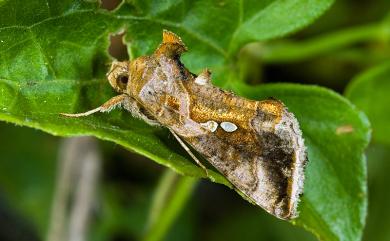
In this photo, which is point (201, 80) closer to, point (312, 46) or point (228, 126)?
point (228, 126)

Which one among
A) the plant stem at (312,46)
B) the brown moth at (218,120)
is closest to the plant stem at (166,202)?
the brown moth at (218,120)

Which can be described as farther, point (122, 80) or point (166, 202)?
point (166, 202)

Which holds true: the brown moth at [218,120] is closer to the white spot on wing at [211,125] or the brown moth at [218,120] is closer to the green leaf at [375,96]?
the white spot on wing at [211,125]

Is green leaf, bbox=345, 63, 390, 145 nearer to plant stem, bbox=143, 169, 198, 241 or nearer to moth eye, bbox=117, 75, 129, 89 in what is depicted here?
plant stem, bbox=143, 169, 198, 241

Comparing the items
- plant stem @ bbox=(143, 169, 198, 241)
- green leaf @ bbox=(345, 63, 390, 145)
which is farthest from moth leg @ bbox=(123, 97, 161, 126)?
green leaf @ bbox=(345, 63, 390, 145)

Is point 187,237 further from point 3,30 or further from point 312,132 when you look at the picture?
point 3,30

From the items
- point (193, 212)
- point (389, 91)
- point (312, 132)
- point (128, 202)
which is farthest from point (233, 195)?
point (312, 132)

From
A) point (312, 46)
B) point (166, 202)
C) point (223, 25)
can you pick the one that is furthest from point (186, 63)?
point (312, 46)
